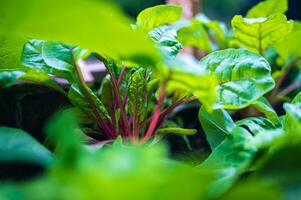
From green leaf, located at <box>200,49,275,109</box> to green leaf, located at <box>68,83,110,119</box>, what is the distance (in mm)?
173

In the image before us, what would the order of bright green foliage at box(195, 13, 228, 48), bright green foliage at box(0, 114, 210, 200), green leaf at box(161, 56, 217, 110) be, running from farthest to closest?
bright green foliage at box(195, 13, 228, 48), green leaf at box(161, 56, 217, 110), bright green foliage at box(0, 114, 210, 200)

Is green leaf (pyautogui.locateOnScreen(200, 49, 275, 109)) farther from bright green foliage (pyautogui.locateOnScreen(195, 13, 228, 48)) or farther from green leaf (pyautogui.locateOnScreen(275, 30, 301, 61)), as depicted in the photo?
bright green foliage (pyautogui.locateOnScreen(195, 13, 228, 48))

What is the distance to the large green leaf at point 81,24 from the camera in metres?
0.30

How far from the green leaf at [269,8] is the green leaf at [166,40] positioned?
37cm

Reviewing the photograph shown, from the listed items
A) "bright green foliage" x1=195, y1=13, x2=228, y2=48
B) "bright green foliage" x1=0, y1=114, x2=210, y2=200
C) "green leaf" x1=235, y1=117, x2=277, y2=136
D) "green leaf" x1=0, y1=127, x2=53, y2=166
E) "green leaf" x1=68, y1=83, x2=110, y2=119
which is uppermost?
"bright green foliage" x1=0, y1=114, x2=210, y2=200

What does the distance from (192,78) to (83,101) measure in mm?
265

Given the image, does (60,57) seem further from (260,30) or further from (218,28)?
(218,28)

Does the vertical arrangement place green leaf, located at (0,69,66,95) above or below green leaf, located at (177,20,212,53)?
above

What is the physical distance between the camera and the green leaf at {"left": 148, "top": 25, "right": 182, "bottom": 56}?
536mm

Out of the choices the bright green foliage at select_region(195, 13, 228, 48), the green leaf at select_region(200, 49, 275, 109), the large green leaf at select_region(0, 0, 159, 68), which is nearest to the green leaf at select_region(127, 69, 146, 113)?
the green leaf at select_region(200, 49, 275, 109)

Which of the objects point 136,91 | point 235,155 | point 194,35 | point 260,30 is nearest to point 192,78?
point 235,155

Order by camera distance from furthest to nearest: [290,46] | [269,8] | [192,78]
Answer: [269,8] < [290,46] < [192,78]

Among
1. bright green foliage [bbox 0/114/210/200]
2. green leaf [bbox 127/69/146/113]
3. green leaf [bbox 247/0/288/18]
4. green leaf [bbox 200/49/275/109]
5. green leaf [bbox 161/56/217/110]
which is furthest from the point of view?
green leaf [bbox 247/0/288/18]

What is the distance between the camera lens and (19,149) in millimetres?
417
